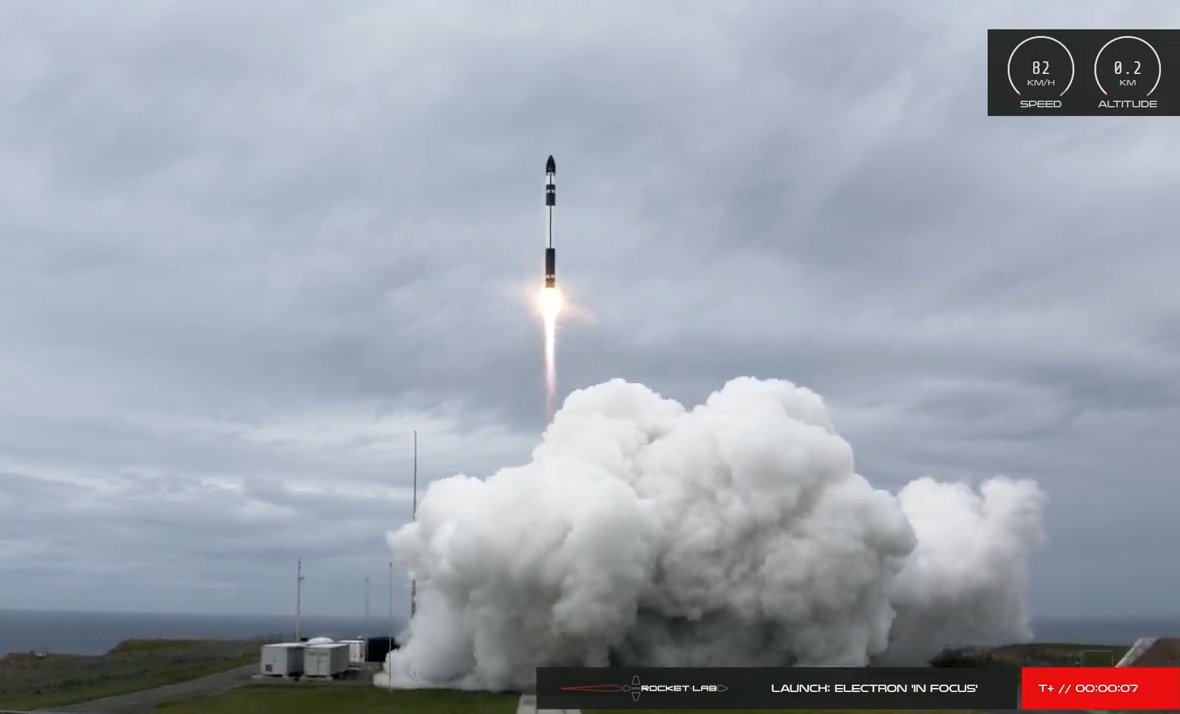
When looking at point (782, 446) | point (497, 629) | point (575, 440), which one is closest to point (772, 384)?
point (782, 446)

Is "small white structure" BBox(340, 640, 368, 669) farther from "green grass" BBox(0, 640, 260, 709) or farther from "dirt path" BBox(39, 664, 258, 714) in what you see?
"green grass" BBox(0, 640, 260, 709)

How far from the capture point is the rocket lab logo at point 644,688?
148ft

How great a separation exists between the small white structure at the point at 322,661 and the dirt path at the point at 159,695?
313cm

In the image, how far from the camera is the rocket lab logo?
45.1 metres

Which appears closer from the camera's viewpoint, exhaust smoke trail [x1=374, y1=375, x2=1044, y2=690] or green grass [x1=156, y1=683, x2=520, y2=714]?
green grass [x1=156, y1=683, x2=520, y2=714]

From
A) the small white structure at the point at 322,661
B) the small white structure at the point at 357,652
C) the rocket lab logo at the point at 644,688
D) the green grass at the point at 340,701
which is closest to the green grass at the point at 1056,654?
the rocket lab logo at the point at 644,688

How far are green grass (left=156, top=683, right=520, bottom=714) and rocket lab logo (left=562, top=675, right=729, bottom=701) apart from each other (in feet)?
11.5

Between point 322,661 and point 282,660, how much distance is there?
2359mm

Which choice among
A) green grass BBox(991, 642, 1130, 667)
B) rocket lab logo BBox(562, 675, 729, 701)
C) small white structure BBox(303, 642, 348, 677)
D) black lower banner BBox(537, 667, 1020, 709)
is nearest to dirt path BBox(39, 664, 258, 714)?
small white structure BBox(303, 642, 348, 677)

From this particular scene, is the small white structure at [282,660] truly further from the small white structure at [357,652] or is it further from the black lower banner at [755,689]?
the black lower banner at [755,689]

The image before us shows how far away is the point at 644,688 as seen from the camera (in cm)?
4509

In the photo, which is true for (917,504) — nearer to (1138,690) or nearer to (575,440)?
(575,440)

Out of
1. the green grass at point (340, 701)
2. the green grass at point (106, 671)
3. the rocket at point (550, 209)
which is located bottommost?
the green grass at point (106, 671)

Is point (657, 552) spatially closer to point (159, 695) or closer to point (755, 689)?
point (755, 689)
